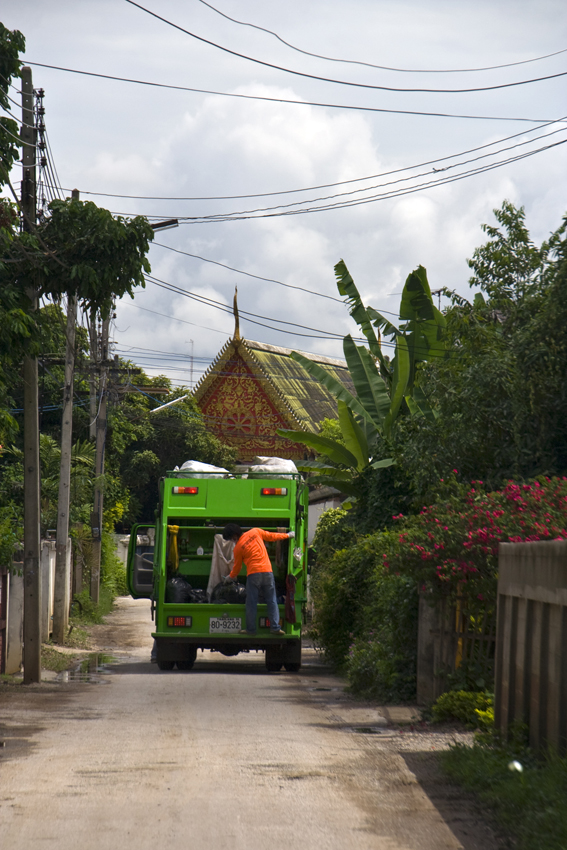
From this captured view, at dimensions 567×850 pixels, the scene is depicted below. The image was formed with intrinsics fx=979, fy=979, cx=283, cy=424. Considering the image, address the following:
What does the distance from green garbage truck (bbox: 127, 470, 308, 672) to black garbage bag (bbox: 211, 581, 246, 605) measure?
15 mm

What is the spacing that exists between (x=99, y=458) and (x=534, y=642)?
71.9 feet

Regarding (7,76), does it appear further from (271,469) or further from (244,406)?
(244,406)

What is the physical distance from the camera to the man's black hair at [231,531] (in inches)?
549

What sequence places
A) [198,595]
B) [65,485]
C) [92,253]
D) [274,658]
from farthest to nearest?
1. [65,485]
2. [274,658]
3. [198,595]
4. [92,253]

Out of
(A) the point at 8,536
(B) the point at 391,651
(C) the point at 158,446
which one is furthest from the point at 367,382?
(C) the point at 158,446

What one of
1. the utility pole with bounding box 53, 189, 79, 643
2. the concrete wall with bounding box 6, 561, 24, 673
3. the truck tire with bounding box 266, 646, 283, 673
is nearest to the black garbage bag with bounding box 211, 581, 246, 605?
the truck tire with bounding box 266, 646, 283, 673

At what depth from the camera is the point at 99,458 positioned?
Answer: 27.0 meters

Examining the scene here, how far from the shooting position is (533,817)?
4871 millimetres

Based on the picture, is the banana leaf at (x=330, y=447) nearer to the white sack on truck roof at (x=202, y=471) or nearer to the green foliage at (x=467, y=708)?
the white sack on truck roof at (x=202, y=471)

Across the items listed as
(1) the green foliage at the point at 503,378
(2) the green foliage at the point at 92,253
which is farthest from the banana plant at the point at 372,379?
(2) the green foliage at the point at 92,253

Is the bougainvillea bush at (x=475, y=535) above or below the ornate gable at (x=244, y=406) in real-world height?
below

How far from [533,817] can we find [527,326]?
25.6ft

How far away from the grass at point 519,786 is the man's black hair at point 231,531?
7.35m

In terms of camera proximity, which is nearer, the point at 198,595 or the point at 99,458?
the point at 198,595
